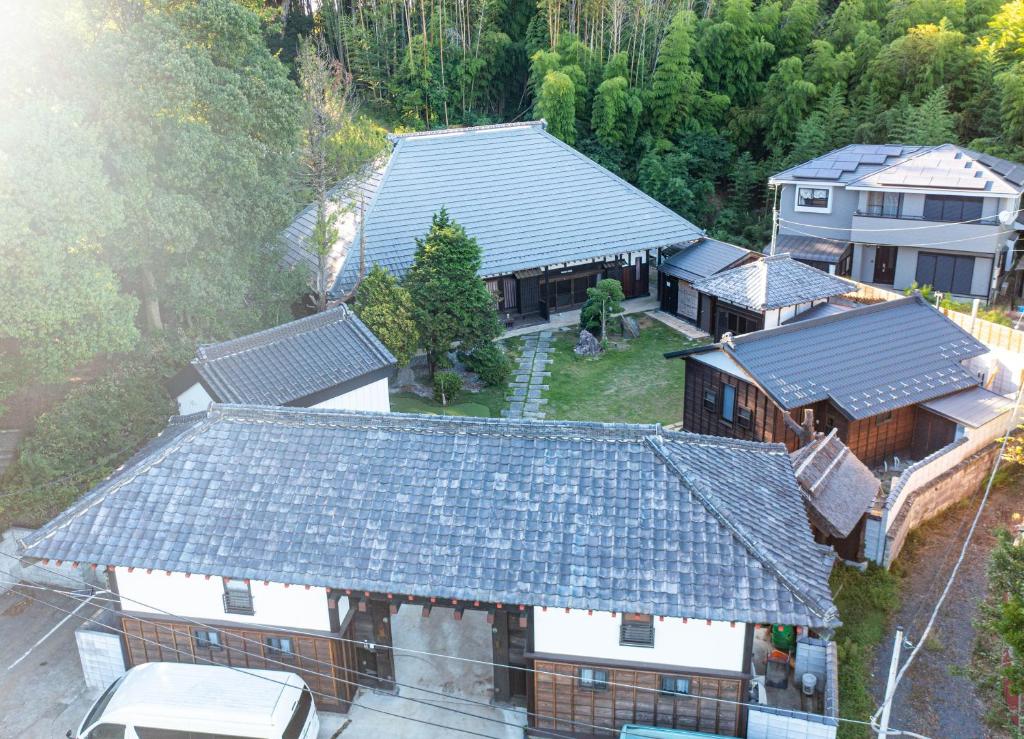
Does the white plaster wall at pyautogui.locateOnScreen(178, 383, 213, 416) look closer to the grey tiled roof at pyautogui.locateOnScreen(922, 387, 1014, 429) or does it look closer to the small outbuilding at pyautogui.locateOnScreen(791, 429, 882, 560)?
the small outbuilding at pyautogui.locateOnScreen(791, 429, 882, 560)

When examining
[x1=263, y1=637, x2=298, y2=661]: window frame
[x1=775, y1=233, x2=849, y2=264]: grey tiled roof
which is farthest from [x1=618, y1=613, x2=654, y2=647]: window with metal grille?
[x1=775, y1=233, x2=849, y2=264]: grey tiled roof

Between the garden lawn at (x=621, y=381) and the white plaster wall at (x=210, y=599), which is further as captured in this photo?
the garden lawn at (x=621, y=381)

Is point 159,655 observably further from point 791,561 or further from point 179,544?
point 791,561

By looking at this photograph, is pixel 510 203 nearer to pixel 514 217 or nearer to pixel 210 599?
pixel 514 217

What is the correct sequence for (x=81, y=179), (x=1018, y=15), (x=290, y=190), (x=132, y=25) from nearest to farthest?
(x=81, y=179) < (x=132, y=25) < (x=290, y=190) < (x=1018, y=15)

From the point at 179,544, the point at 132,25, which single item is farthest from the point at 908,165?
the point at 179,544

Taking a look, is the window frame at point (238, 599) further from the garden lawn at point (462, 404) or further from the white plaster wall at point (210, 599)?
the garden lawn at point (462, 404)

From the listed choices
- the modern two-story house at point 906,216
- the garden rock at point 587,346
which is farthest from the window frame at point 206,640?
the modern two-story house at point 906,216

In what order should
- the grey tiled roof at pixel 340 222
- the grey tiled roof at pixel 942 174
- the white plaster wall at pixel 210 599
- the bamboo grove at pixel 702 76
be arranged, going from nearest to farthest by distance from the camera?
the white plaster wall at pixel 210 599 → the grey tiled roof at pixel 340 222 → the grey tiled roof at pixel 942 174 → the bamboo grove at pixel 702 76
